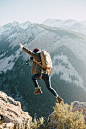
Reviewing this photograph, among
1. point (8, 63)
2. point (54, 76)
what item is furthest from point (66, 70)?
point (8, 63)

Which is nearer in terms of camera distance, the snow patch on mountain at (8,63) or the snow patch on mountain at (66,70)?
the snow patch on mountain at (66,70)

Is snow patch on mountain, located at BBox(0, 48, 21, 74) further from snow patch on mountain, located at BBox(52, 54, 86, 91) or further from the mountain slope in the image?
snow patch on mountain, located at BBox(52, 54, 86, 91)

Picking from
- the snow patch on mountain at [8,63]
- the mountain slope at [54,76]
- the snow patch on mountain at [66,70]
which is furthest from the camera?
the snow patch on mountain at [8,63]

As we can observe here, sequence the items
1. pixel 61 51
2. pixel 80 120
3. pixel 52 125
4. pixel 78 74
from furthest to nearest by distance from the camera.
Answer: pixel 61 51, pixel 78 74, pixel 52 125, pixel 80 120

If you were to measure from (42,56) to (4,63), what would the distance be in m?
201

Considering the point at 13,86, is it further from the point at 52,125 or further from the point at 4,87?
the point at 52,125

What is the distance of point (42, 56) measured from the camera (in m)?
5.96

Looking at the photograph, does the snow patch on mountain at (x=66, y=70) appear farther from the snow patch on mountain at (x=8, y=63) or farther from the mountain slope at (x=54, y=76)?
the snow patch on mountain at (x=8, y=63)

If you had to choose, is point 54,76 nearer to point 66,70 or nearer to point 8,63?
point 66,70

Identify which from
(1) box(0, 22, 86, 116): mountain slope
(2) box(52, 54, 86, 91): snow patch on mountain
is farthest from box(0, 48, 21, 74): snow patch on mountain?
(2) box(52, 54, 86, 91): snow patch on mountain

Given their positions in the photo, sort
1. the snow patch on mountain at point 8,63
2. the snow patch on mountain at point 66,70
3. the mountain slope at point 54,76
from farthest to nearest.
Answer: the snow patch on mountain at point 8,63, the snow patch on mountain at point 66,70, the mountain slope at point 54,76

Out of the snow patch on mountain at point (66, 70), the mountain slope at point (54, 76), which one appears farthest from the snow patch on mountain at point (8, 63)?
the snow patch on mountain at point (66, 70)

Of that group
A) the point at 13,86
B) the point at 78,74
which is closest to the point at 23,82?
the point at 13,86

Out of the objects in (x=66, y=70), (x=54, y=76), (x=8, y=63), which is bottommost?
(x=54, y=76)
